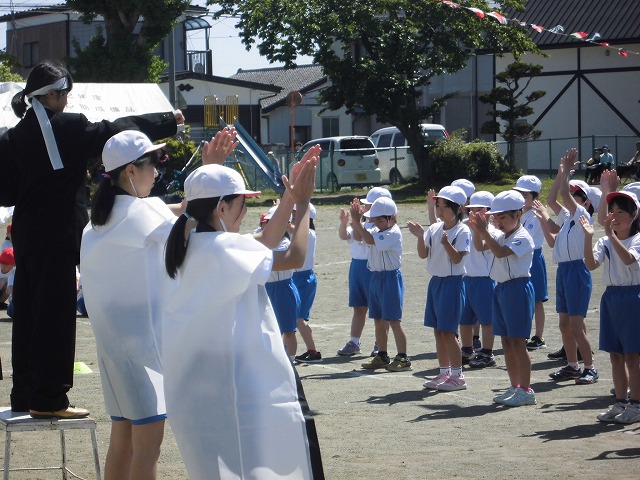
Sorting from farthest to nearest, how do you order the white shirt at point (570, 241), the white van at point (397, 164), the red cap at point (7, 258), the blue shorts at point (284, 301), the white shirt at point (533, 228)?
the white van at point (397, 164)
the red cap at point (7, 258)
the white shirt at point (533, 228)
the blue shorts at point (284, 301)
the white shirt at point (570, 241)

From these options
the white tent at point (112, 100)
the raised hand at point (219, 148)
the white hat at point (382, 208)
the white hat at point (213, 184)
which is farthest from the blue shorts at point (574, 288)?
the white tent at point (112, 100)

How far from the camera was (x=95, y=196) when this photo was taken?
16.6 feet

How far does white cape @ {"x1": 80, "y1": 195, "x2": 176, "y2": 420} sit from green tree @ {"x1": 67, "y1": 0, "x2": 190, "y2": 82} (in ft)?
87.7

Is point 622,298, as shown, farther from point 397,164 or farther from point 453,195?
point 397,164

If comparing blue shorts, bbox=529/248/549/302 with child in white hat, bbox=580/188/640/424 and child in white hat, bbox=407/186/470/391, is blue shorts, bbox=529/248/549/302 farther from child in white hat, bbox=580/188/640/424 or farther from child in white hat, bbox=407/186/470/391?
child in white hat, bbox=580/188/640/424

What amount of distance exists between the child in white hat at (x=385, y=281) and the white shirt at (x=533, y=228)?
150 centimetres

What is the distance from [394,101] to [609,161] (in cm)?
726

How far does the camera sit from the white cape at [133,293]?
4973 millimetres

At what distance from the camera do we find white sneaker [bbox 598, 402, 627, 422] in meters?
7.97

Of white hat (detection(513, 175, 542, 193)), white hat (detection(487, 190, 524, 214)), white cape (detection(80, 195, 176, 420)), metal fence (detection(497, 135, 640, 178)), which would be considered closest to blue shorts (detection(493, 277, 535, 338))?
white hat (detection(487, 190, 524, 214))

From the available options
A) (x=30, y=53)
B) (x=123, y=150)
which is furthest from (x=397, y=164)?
(x=123, y=150)

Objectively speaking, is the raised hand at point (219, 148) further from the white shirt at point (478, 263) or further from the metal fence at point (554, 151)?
the metal fence at point (554, 151)

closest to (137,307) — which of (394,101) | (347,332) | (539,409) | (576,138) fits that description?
(539,409)

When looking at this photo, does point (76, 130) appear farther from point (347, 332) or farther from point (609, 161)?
point (609, 161)
